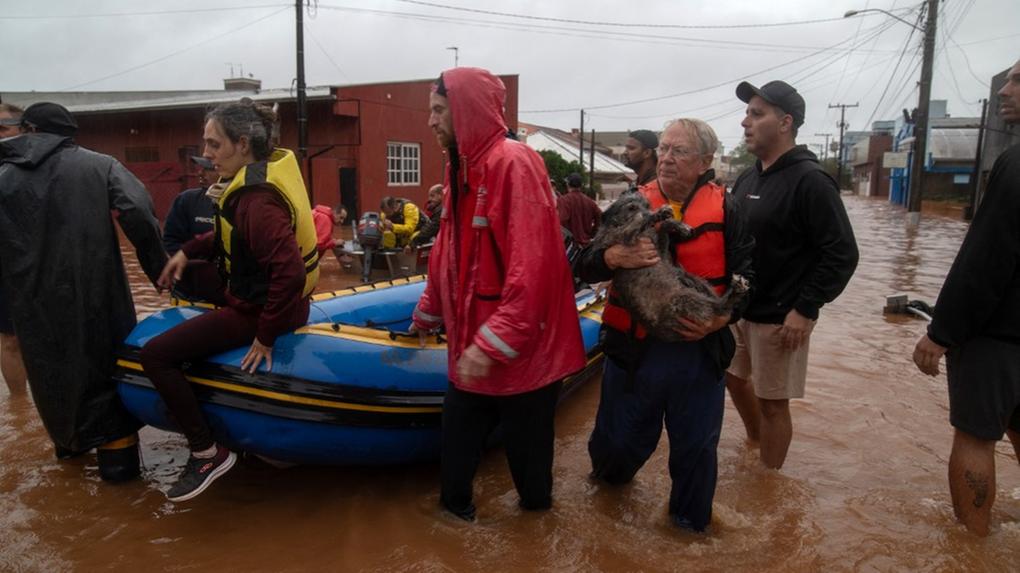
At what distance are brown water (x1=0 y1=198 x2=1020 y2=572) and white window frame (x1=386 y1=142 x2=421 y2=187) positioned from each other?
1824cm

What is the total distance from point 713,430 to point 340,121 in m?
19.1

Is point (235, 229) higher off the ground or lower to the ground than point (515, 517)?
higher

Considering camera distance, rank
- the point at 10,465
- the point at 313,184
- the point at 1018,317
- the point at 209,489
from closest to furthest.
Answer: the point at 1018,317
the point at 209,489
the point at 10,465
the point at 313,184

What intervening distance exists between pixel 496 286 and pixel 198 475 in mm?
1717

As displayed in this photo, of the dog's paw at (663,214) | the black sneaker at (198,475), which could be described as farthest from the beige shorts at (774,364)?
the black sneaker at (198,475)

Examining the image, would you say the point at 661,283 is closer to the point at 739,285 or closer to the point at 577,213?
the point at 739,285

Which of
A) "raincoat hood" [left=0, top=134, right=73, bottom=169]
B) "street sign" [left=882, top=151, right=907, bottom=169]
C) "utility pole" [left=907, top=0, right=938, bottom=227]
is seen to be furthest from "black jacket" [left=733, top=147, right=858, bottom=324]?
"street sign" [left=882, top=151, right=907, bottom=169]

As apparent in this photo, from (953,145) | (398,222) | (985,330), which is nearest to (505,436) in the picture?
(985,330)

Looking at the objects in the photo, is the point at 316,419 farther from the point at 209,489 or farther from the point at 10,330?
the point at 10,330

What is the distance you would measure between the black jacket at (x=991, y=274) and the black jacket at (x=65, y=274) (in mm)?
3911

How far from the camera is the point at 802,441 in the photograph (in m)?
4.46

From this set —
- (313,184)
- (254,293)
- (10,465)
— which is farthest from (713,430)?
(313,184)

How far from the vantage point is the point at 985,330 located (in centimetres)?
295

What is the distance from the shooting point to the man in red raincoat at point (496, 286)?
2723mm
